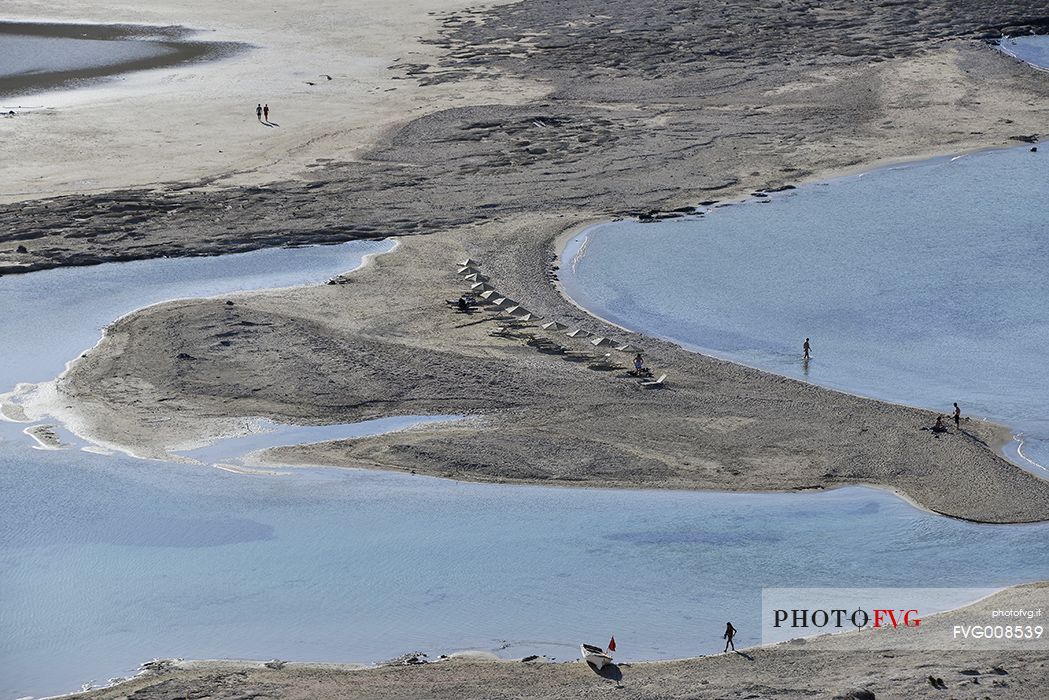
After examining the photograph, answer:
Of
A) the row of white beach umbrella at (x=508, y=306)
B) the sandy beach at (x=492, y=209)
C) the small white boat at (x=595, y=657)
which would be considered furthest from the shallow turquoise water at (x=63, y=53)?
the small white boat at (x=595, y=657)

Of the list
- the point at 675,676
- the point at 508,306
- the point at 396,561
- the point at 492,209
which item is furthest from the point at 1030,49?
the point at 675,676

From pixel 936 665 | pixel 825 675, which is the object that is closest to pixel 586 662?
pixel 825 675

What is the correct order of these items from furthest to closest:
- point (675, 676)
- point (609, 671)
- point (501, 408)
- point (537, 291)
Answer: point (537, 291) → point (501, 408) → point (609, 671) → point (675, 676)

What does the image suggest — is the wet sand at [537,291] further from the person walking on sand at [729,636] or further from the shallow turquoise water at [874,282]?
the person walking on sand at [729,636]

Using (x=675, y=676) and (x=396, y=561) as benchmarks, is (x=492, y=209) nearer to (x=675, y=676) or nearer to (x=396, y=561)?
(x=396, y=561)

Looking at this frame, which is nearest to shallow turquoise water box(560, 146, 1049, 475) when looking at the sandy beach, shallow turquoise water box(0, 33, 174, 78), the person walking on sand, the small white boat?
the sandy beach

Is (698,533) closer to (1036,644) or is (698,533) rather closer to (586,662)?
(586,662)

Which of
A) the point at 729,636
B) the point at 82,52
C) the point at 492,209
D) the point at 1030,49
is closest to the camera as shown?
the point at 729,636
